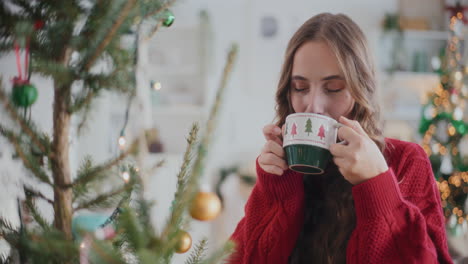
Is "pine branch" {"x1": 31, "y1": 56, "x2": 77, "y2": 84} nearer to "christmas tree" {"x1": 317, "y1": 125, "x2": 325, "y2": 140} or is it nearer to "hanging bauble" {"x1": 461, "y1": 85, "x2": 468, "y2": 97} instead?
"christmas tree" {"x1": 317, "y1": 125, "x2": 325, "y2": 140}

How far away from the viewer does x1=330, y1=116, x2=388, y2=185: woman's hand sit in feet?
2.49

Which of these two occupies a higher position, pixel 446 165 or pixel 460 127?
pixel 460 127

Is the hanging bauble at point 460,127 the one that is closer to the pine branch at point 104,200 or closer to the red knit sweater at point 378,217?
the red knit sweater at point 378,217

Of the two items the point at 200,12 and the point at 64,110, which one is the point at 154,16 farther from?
the point at 200,12

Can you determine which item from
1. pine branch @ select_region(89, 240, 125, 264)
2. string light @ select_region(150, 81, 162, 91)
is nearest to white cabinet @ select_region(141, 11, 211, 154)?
string light @ select_region(150, 81, 162, 91)

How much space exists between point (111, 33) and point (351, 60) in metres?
0.63

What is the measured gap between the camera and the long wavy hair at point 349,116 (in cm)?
88

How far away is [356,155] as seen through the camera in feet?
2.46

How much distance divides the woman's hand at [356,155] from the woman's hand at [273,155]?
0.42ft

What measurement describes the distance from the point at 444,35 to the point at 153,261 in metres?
4.18

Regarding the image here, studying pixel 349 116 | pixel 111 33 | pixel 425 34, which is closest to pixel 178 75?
pixel 425 34

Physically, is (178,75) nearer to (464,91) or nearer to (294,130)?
(464,91)

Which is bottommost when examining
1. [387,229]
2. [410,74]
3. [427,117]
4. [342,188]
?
[387,229]

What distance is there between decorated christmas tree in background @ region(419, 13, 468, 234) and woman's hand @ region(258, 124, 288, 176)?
184 centimetres
